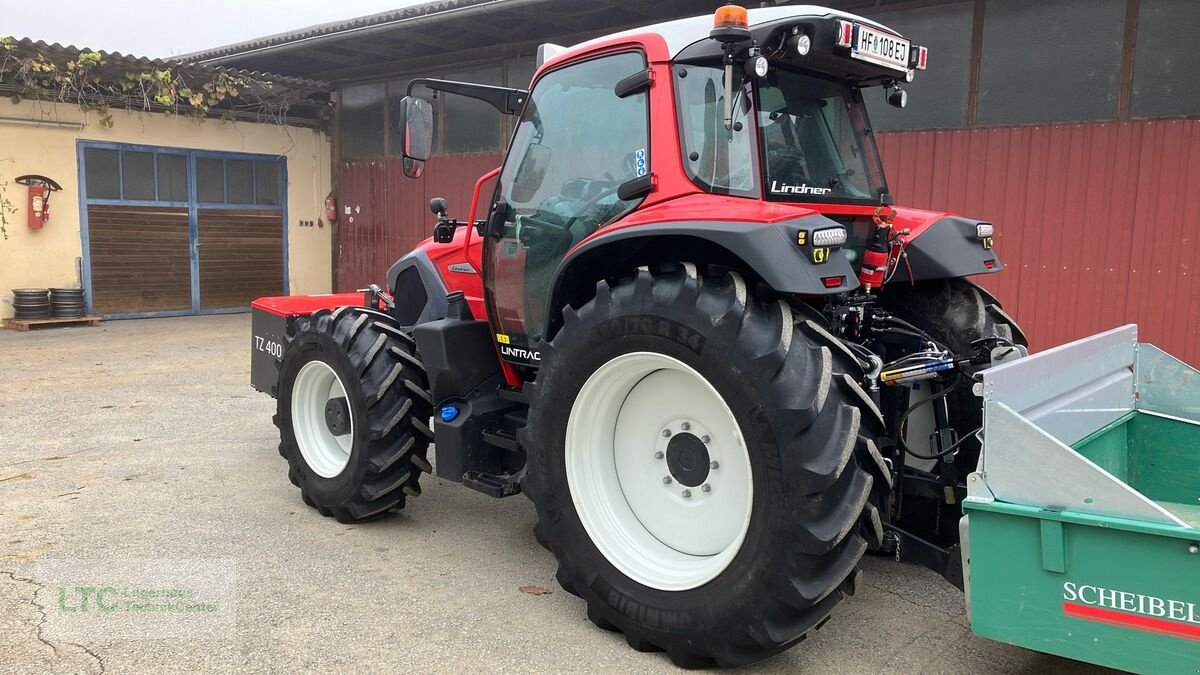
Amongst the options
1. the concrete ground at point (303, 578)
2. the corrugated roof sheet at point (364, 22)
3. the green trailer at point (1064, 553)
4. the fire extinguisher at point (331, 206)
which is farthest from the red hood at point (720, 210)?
the fire extinguisher at point (331, 206)

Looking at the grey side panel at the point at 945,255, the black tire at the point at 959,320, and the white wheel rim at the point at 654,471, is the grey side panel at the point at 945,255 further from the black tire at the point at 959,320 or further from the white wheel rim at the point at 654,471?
the white wheel rim at the point at 654,471

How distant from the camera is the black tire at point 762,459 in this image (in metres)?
2.47

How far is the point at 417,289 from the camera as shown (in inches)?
183

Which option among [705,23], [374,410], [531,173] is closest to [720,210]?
[705,23]

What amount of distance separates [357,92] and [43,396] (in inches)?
269

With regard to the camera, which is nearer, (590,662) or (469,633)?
(590,662)

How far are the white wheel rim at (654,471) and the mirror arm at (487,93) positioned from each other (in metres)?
1.60

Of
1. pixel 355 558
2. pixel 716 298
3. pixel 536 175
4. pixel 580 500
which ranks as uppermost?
pixel 536 175

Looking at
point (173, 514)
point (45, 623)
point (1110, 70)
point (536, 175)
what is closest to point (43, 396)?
point (173, 514)

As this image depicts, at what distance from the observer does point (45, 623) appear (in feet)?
9.95

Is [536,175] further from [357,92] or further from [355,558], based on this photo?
[357,92]

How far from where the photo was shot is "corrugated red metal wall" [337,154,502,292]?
10945 millimetres

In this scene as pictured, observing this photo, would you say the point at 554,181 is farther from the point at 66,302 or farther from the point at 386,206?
the point at 66,302

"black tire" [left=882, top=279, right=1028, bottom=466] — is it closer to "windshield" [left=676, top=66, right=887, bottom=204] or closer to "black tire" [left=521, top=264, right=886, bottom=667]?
"windshield" [left=676, top=66, right=887, bottom=204]
